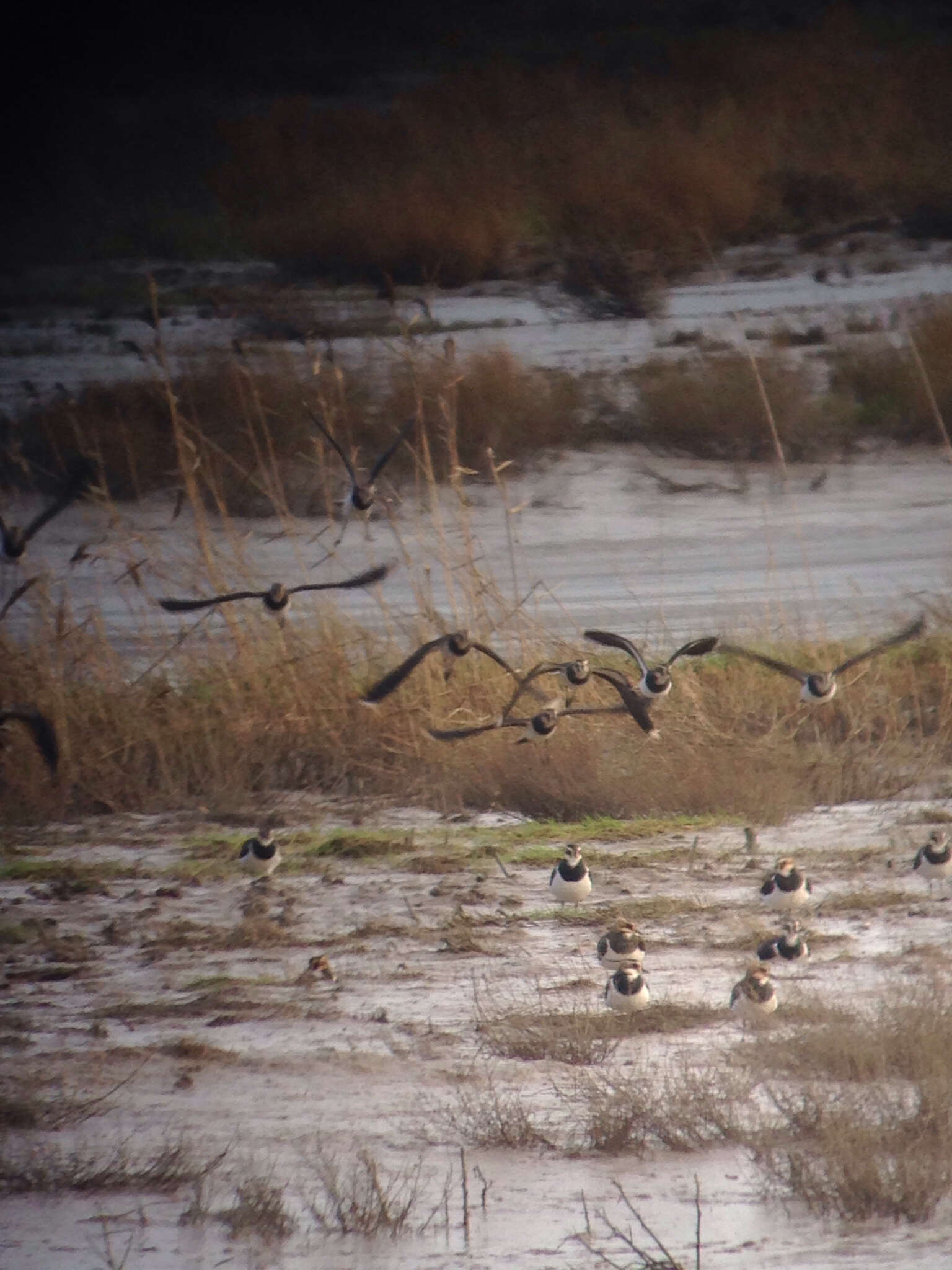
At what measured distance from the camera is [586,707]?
10.6 feet

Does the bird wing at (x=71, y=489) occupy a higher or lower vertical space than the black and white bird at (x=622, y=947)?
higher

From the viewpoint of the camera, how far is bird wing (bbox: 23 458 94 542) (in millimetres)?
3458

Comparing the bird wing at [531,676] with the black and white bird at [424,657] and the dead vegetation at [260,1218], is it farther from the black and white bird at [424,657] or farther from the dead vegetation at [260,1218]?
the dead vegetation at [260,1218]

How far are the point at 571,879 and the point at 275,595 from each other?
100 centimetres

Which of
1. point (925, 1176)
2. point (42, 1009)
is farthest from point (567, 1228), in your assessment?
point (42, 1009)

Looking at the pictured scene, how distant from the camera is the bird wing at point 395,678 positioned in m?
2.96

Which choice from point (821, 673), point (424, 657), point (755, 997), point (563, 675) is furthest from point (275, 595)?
point (755, 997)

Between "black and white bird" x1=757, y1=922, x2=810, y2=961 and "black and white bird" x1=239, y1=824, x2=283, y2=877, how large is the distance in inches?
35.4

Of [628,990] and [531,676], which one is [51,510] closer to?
[531,676]

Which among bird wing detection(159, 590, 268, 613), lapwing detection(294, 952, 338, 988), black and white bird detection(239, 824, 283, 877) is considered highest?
bird wing detection(159, 590, 268, 613)

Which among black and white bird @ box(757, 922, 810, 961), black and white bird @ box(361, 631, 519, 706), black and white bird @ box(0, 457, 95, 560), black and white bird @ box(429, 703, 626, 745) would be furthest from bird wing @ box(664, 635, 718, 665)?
black and white bird @ box(0, 457, 95, 560)

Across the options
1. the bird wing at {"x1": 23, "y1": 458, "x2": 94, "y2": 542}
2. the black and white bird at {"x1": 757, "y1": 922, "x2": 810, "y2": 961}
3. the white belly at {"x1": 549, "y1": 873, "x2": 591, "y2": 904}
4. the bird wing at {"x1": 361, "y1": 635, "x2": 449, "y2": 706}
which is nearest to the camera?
the black and white bird at {"x1": 757, "y1": 922, "x2": 810, "y2": 961}

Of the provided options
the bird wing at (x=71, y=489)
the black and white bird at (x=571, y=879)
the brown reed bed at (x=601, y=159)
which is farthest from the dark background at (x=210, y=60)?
the black and white bird at (x=571, y=879)

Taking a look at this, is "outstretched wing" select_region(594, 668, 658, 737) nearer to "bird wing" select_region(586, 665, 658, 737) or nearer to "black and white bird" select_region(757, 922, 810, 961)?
"bird wing" select_region(586, 665, 658, 737)
